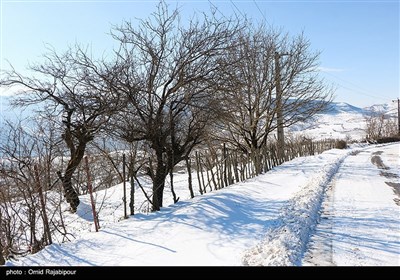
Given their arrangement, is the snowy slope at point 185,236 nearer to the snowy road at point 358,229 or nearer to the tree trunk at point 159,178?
the snowy road at point 358,229

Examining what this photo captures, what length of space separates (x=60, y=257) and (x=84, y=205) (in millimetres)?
8750

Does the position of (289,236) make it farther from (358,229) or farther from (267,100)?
(267,100)

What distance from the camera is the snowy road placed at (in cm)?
468

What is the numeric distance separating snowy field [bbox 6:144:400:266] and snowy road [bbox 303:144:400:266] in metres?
0.01

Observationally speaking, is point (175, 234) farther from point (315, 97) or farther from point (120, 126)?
point (315, 97)

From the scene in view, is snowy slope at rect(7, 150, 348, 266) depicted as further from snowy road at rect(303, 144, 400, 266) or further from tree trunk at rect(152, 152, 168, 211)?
tree trunk at rect(152, 152, 168, 211)

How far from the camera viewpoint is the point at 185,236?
5984 mm

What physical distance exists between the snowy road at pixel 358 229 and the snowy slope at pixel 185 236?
76 cm

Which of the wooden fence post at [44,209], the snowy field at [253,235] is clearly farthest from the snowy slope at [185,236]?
the wooden fence post at [44,209]

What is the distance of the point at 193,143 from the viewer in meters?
11.3

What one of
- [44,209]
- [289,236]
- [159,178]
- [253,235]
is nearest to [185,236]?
[253,235]

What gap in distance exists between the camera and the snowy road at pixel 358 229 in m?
4.68

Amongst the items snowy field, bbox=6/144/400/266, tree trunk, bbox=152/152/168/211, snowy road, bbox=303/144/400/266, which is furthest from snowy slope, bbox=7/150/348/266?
tree trunk, bbox=152/152/168/211

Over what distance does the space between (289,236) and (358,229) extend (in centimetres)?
151
